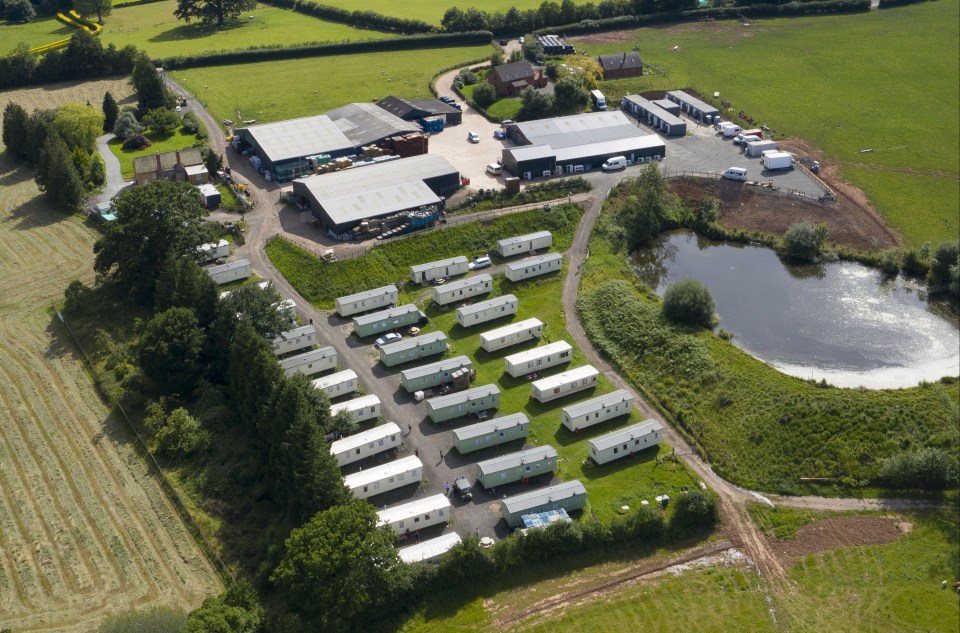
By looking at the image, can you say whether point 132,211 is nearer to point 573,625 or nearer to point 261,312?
point 261,312

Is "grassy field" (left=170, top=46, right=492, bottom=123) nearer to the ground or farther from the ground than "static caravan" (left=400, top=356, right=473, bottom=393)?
farther from the ground

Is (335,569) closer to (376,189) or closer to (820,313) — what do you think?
(820,313)

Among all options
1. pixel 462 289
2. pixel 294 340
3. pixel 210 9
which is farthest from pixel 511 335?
pixel 210 9

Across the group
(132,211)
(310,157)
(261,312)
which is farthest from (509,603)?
(310,157)

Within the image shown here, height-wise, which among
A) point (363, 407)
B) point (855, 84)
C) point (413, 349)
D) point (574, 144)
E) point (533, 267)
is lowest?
point (363, 407)

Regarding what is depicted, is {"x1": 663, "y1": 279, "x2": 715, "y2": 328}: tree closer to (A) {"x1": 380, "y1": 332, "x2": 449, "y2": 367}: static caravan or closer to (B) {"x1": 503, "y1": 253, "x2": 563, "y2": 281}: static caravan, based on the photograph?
(B) {"x1": 503, "y1": 253, "x2": 563, "y2": 281}: static caravan

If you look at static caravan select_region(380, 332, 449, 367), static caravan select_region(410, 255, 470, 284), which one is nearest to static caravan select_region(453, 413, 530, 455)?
static caravan select_region(380, 332, 449, 367)
